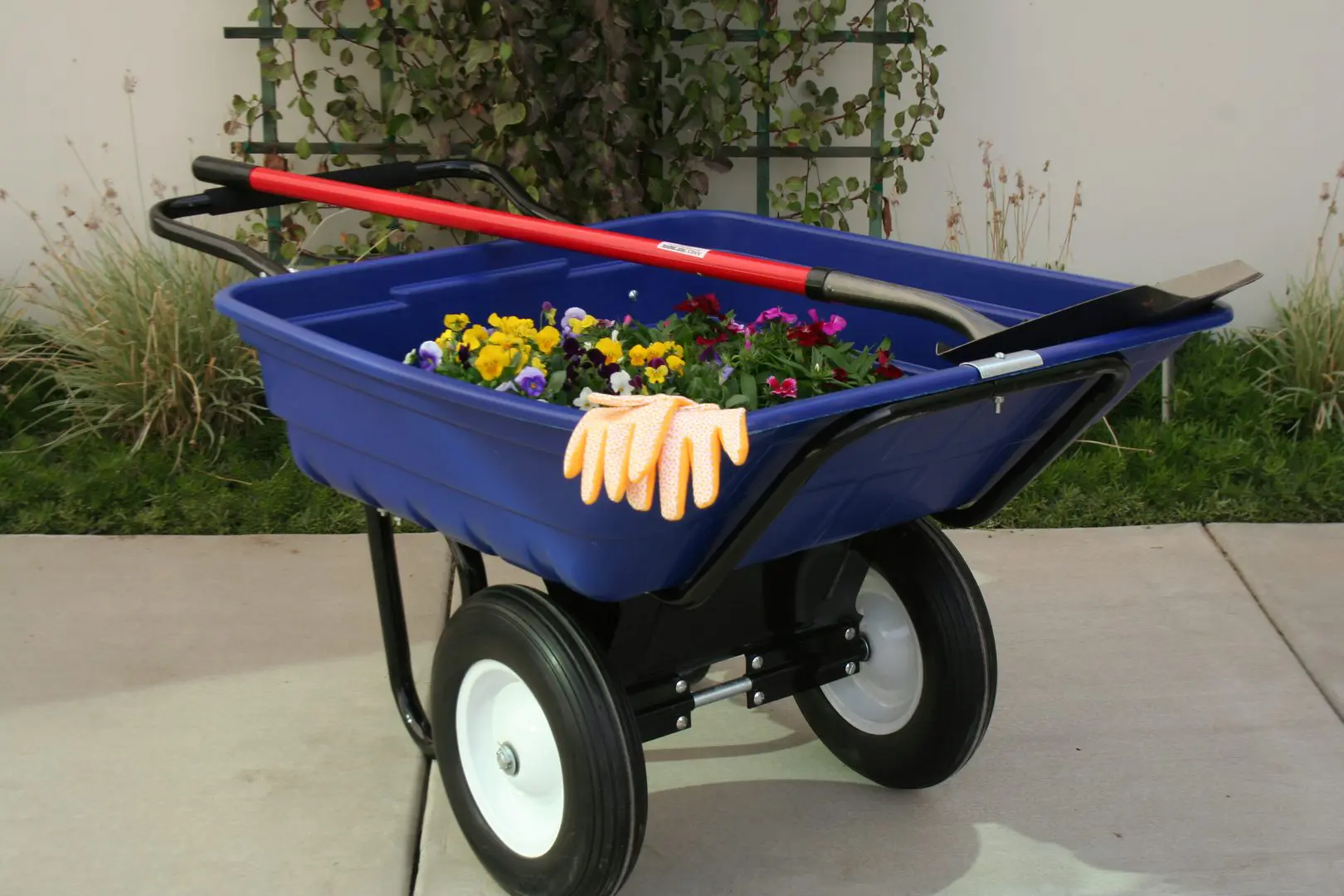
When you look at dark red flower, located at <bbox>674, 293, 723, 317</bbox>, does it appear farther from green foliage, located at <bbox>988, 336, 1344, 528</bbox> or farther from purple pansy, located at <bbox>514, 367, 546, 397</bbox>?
green foliage, located at <bbox>988, 336, 1344, 528</bbox>

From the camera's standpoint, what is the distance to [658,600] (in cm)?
196

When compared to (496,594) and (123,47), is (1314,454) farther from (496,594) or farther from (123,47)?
(123,47)

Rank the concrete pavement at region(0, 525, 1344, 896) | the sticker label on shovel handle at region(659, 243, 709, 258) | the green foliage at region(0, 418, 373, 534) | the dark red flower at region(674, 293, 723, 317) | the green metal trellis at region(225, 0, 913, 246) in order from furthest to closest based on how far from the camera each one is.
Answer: the green metal trellis at region(225, 0, 913, 246)
the green foliage at region(0, 418, 373, 534)
the dark red flower at region(674, 293, 723, 317)
the concrete pavement at region(0, 525, 1344, 896)
the sticker label on shovel handle at region(659, 243, 709, 258)

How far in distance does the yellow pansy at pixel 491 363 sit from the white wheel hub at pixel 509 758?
1.23ft

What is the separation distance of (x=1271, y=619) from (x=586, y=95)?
6.62 feet

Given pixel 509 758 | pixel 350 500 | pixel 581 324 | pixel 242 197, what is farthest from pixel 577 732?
pixel 350 500

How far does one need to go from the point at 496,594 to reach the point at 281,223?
226 cm

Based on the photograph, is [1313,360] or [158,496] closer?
[158,496]

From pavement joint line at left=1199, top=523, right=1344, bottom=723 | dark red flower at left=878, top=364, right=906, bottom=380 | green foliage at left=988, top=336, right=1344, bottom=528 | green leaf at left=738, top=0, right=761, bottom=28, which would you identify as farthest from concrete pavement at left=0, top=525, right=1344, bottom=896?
green leaf at left=738, top=0, right=761, bottom=28

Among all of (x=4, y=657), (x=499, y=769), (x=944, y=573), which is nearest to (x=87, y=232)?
(x=4, y=657)

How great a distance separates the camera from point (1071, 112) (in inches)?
157

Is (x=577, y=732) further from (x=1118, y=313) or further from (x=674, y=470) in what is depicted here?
(x=1118, y=313)

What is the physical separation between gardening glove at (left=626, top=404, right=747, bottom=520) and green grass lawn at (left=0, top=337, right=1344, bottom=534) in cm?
192

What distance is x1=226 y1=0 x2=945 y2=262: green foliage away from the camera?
3.64 metres
